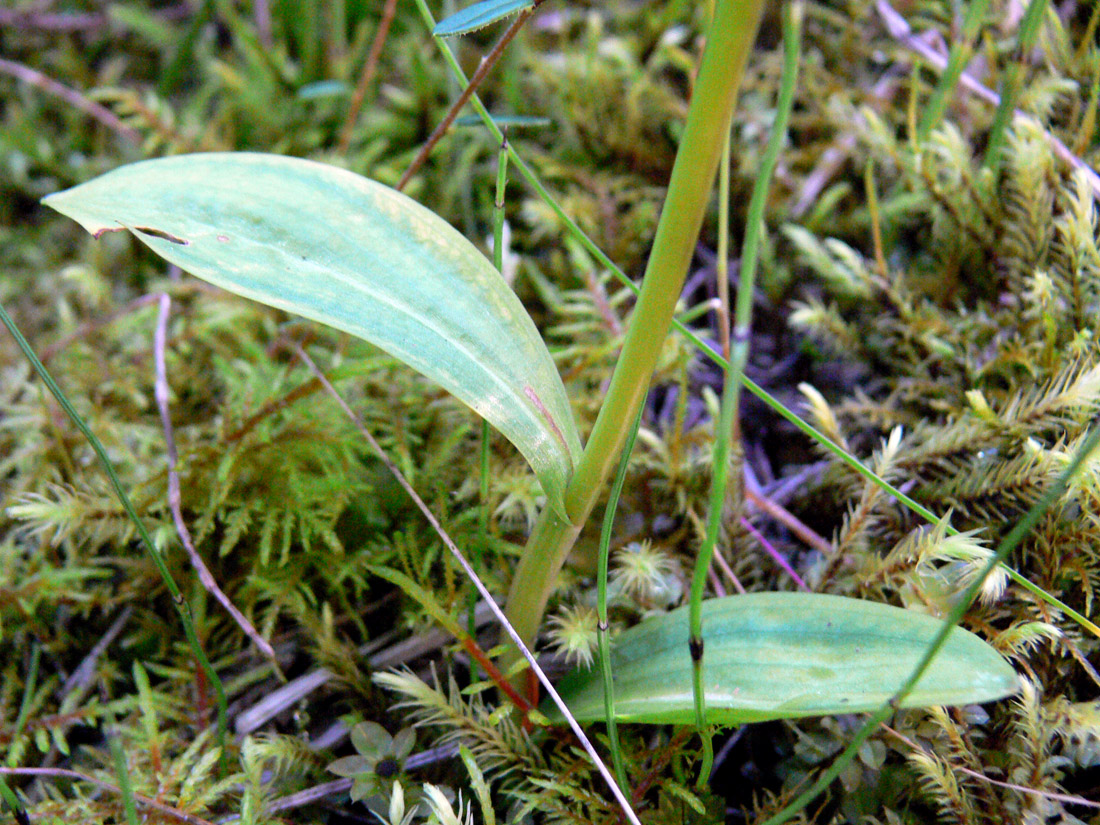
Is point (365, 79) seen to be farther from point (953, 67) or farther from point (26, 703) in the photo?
point (26, 703)

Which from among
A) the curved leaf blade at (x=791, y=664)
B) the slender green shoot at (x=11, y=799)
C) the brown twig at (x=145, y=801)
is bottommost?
the brown twig at (x=145, y=801)

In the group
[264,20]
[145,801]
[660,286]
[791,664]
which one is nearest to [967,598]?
[791,664]

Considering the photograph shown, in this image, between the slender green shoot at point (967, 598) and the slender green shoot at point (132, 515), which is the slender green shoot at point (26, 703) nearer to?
the slender green shoot at point (132, 515)

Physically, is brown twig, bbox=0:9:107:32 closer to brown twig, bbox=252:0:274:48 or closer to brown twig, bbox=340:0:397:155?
brown twig, bbox=252:0:274:48

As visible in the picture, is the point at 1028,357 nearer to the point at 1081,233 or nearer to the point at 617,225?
the point at 1081,233

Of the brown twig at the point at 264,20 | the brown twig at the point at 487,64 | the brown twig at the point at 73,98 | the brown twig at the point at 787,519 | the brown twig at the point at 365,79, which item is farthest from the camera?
the brown twig at the point at 264,20

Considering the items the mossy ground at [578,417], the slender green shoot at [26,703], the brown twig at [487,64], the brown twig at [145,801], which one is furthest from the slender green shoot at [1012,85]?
the slender green shoot at [26,703]

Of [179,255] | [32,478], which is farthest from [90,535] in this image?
[179,255]
